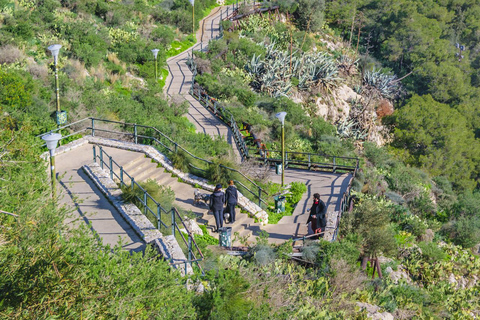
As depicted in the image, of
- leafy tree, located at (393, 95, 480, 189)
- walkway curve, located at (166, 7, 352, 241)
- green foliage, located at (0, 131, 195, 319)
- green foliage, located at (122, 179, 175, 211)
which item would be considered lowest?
leafy tree, located at (393, 95, 480, 189)

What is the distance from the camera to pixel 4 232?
8.87 metres

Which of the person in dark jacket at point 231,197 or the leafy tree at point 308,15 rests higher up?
the leafy tree at point 308,15

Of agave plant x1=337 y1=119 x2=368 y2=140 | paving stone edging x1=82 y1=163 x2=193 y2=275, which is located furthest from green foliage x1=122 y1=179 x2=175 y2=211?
agave plant x1=337 y1=119 x2=368 y2=140

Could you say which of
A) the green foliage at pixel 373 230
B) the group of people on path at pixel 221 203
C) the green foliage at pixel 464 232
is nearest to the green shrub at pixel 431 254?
the green foliage at pixel 373 230

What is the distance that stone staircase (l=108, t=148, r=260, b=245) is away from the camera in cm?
1520

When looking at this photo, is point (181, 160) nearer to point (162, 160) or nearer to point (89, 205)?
point (162, 160)

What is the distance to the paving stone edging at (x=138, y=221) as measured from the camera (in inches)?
467

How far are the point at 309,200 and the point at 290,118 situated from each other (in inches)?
367

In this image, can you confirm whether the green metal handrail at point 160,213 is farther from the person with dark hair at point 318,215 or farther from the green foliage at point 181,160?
the person with dark hair at point 318,215

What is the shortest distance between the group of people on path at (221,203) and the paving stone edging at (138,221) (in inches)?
75.3

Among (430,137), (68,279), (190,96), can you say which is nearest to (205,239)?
(68,279)

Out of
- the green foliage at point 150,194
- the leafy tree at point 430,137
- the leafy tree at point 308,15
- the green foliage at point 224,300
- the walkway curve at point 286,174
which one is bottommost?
the leafy tree at point 430,137

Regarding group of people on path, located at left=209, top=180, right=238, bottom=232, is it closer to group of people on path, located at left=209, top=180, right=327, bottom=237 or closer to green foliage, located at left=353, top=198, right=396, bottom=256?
group of people on path, located at left=209, top=180, right=327, bottom=237

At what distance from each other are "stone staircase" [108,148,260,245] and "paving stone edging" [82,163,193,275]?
1.00 meters
